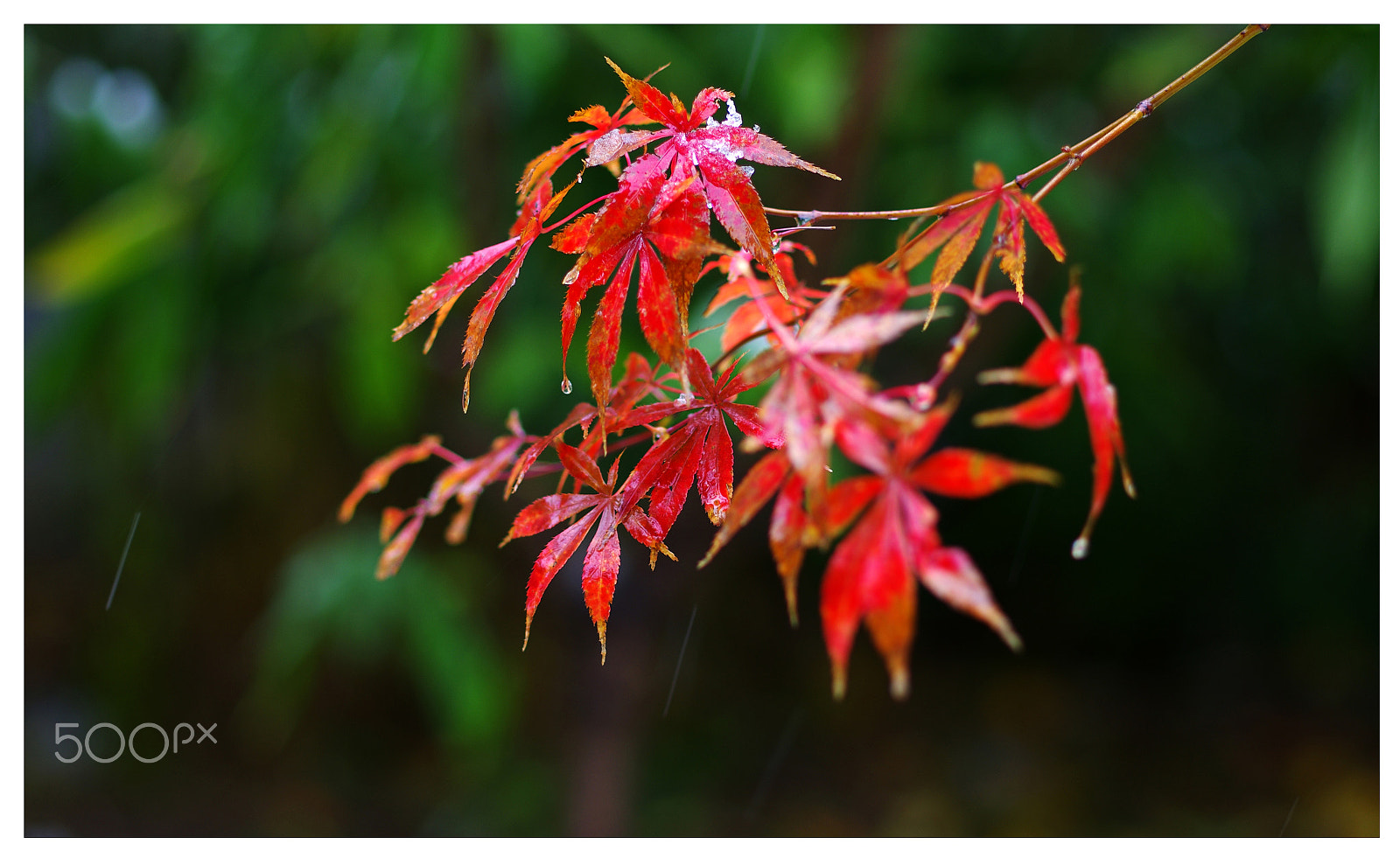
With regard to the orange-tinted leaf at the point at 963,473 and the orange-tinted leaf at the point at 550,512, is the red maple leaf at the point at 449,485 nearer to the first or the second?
the orange-tinted leaf at the point at 550,512

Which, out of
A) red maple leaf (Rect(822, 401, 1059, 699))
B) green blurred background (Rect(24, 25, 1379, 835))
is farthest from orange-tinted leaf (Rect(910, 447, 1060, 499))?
green blurred background (Rect(24, 25, 1379, 835))

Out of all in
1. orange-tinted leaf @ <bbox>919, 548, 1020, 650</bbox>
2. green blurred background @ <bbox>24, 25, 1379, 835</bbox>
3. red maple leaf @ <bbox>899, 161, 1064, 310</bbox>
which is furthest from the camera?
green blurred background @ <bbox>24, 25, 1379, 835</bbox>

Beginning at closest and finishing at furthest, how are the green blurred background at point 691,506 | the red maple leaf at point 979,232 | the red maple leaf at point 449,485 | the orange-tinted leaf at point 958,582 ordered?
the orange-tinted leaf at point 958,582 → the red maple leaf at point 979,232 → the red maple leaf at point 449,485 → the green blurred background at point 691,506

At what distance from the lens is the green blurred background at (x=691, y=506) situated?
5.40ft

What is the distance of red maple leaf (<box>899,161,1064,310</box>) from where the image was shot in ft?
1.34

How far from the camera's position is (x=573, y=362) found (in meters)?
1.54

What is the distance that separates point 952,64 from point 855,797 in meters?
2.05

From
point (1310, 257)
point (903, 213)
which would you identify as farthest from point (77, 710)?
point (1310, 257)

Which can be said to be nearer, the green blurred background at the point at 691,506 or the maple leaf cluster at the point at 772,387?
the maple leaf cluster at the point at 772,387

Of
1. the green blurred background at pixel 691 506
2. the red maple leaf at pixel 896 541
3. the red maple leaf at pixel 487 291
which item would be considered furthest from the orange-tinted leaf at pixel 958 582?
the green blurred background at pixel 691 506

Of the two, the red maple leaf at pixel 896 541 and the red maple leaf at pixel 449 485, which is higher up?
the red maple leaf at pixel 896 541

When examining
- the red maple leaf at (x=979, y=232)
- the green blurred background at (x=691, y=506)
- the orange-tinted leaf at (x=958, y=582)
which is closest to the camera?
the orange-tinted leaf at (x=958, y=582)

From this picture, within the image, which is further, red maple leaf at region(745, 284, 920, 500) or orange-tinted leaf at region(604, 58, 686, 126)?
orange-tinted leaf at region(604, 58, 686, 126)

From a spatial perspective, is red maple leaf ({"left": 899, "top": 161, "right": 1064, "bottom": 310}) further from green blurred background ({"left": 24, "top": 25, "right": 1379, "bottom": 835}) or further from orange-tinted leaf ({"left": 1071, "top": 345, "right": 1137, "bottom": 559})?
green blurred background ({"left": 24, "top": 25, "right": 1379, "bottom": 835})
